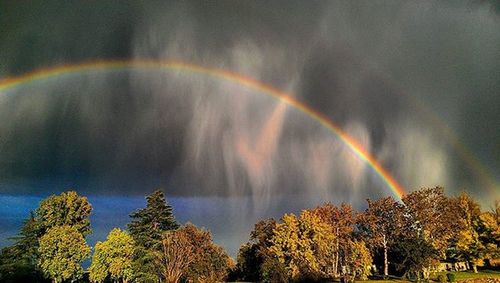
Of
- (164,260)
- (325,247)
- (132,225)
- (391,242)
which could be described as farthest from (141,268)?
(391,242)

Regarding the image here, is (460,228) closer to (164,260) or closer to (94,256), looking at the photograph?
(164,260)

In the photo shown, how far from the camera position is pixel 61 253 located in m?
71.4

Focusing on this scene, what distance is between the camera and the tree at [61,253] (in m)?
70.8

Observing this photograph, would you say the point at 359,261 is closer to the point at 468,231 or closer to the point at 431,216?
the point at 431,216

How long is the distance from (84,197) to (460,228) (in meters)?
75.4

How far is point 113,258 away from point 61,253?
9.01 m

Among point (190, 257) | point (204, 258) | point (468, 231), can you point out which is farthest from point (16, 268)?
point (468, 231)

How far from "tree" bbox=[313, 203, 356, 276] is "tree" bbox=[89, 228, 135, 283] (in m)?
35.9

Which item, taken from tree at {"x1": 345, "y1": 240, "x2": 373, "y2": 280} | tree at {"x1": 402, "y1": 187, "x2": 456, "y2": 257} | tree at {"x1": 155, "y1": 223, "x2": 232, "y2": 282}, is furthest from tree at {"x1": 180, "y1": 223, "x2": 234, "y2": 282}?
tree at {"x1": 402, "y1": 187, "x2": 456, "y2": 257}

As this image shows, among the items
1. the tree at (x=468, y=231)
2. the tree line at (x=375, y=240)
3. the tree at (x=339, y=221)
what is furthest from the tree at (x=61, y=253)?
the tree at (x=468, y=231)

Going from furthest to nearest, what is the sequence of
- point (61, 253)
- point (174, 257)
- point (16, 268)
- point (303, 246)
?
1. point (61, 253)
2. point (174, 257)
3. point (303, 246)
4. point (16, 268)

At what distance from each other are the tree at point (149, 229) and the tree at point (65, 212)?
8784mm

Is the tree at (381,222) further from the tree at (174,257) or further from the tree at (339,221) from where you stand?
the tree at (174,257)

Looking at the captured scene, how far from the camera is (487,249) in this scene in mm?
84312
